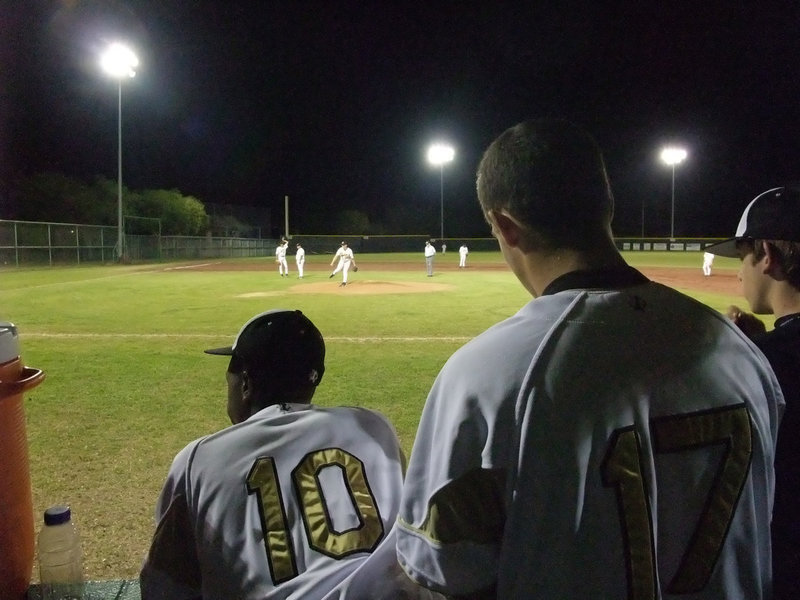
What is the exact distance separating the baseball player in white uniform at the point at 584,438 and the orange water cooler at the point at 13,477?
2.31m

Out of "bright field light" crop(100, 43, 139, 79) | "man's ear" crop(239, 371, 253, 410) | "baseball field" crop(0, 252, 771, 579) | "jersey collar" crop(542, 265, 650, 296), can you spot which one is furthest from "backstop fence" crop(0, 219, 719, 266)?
"jersey collar" crop(542, 265, 650, 296)

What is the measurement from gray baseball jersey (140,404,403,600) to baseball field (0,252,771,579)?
392mm

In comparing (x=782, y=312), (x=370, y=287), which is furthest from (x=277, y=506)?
(x=370, y=287)

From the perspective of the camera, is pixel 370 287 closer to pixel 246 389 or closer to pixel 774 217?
pixel 246 389

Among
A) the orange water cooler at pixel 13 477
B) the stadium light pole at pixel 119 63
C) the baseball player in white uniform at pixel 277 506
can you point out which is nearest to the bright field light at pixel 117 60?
the stadium light pole at pixel 119 63

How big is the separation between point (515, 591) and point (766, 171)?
7811 centimetres

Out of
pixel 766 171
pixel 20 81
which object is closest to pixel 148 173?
pixel 20 81

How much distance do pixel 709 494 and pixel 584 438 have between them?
1.07ft

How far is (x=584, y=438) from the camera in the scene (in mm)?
1136

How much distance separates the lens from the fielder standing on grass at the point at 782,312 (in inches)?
71.6

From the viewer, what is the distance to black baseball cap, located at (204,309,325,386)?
2119mm

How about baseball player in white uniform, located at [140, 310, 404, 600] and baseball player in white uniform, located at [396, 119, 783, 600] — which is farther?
baseball player in white uniform, located at [140, 310, 404, 600]

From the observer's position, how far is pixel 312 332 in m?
2.20

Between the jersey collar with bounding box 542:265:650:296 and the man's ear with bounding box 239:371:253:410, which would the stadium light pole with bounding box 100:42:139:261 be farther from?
the jersey collar with bounding box 542:265:650:296
